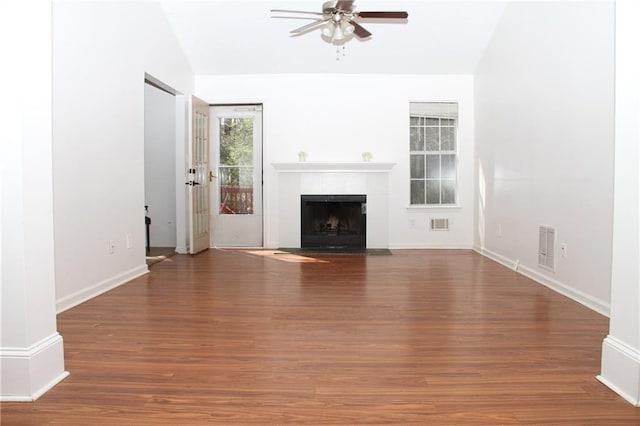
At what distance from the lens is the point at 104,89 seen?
3951 millimetres

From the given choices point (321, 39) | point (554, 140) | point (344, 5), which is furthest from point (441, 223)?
point (344, 5)

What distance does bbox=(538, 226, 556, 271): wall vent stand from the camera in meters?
4.06

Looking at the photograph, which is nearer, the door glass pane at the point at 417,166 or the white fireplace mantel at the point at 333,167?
the white fireplace mantel at the point at 333,167

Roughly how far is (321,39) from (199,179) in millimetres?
2502

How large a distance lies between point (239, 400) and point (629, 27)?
2.25m

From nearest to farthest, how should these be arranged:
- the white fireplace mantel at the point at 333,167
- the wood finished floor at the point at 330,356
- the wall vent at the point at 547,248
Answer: the wood finished floor at the point at 330,356 < the wall vent at the point at 547,248 < the white fireplace mantel at the point at 333,167

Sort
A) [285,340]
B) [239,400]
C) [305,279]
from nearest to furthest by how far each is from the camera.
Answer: [239,400]
[285,340]
[305,279]

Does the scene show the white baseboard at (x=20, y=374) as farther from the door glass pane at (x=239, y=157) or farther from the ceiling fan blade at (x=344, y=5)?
the door glass pane at (x=239, y=157)

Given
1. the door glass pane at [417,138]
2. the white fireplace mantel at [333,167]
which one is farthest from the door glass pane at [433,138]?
the white fireplace mantel at [333,167]

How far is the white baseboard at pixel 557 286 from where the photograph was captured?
326 centimetres

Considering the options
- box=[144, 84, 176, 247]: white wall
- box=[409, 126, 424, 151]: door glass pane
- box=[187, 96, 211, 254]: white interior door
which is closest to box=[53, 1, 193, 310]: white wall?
box=[187, 96, 211, 254]: white interior door

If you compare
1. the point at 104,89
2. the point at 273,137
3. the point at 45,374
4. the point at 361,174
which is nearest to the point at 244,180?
the point at 273,137

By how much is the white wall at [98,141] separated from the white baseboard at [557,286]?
3.83m

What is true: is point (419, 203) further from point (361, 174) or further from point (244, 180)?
point (244, 180)
